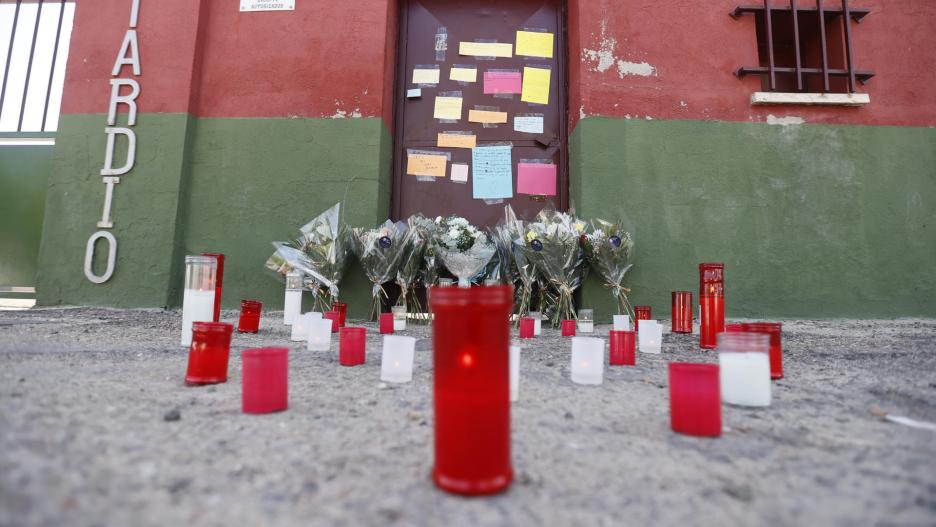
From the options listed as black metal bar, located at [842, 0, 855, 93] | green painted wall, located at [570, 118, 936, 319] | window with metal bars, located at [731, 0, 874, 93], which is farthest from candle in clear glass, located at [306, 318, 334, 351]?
black metal bar, located at [842, 0, 855, 93]

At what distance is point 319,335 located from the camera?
2293mm

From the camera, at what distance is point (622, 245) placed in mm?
3311

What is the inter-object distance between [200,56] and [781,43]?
16.4 ft

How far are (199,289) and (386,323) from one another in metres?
1.06

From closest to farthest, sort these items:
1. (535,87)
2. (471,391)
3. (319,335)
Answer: (471,391) → (319,335) → (535,87)

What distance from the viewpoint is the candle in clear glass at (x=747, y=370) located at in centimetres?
145

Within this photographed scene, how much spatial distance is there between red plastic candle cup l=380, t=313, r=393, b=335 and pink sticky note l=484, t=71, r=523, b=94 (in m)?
2.31

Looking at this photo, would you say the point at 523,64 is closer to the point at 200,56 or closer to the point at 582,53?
the point at 582,53

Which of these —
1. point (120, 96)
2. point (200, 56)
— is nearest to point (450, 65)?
point (200, 56)

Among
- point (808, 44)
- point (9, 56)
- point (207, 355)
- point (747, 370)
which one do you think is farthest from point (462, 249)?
point (9, 56)

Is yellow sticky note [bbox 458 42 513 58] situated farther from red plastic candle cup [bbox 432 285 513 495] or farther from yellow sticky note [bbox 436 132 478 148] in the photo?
red plastic candle cup [bbox 432 285 513 495]

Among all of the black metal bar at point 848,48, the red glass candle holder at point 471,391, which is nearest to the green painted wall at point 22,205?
the red glass candle holder at point 471,391

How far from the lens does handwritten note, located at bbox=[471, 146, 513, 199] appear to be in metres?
4.02

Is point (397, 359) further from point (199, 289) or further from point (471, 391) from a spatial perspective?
point (199, 289)
